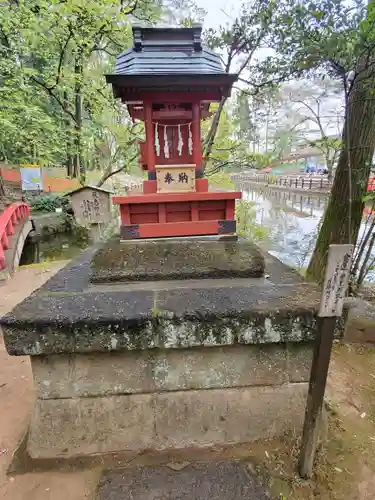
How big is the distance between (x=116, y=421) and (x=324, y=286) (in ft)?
4.98

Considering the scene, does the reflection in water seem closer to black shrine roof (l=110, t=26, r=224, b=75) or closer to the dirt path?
black shrine roof (l=110, t=26, r=224, b=75)

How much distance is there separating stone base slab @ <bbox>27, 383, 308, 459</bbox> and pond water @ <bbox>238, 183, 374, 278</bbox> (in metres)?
4.81

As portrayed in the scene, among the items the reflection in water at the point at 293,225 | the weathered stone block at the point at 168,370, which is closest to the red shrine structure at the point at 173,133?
the weathered stone block at the point at 168,370

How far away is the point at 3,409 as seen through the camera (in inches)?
97.6

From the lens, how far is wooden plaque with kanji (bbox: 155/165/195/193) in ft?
9.36

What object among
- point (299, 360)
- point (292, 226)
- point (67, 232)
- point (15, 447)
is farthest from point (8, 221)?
point (292, 226)

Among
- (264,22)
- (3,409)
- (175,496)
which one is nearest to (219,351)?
(175,496)

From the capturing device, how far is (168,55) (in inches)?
107

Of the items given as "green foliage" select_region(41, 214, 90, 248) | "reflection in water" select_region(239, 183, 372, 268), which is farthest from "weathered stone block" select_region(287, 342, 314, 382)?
"green foliage" select_region(41, 214, 90, 248)

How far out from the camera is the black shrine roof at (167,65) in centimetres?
246

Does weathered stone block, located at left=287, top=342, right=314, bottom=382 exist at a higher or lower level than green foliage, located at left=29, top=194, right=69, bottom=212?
higher

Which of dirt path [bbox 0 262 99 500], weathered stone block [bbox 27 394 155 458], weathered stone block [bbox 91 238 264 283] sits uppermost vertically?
weathered stone block [bbox 91 238 264 283]

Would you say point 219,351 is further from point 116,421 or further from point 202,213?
point 202,213

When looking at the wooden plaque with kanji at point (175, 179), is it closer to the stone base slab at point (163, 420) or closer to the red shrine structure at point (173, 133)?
the red shrine structure at point (173, 133)
